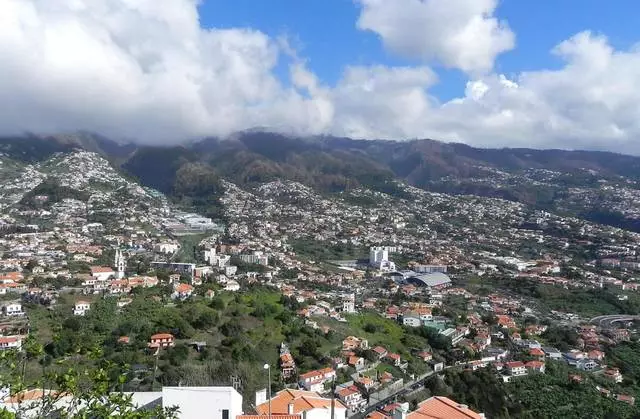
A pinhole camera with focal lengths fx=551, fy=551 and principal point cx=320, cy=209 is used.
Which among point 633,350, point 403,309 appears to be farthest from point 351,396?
point 633,350

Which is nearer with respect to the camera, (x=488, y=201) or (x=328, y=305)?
(x=328, y=305)

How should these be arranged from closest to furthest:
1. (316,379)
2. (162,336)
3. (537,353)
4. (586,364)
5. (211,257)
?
(316,379)
(162,336)
(586,364)
(537,353)
(211,257)

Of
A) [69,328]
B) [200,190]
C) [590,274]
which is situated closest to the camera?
[69,328]

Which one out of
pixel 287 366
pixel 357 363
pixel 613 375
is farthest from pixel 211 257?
pixel 613 375

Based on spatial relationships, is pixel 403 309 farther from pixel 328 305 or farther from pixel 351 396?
pixel 351 396

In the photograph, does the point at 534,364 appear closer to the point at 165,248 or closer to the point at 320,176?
the point at 165,248

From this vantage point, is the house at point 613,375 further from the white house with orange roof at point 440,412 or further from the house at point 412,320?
the white house with orange roof at point 440,412

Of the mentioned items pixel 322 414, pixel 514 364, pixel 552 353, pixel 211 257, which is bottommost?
pixel 552 353
